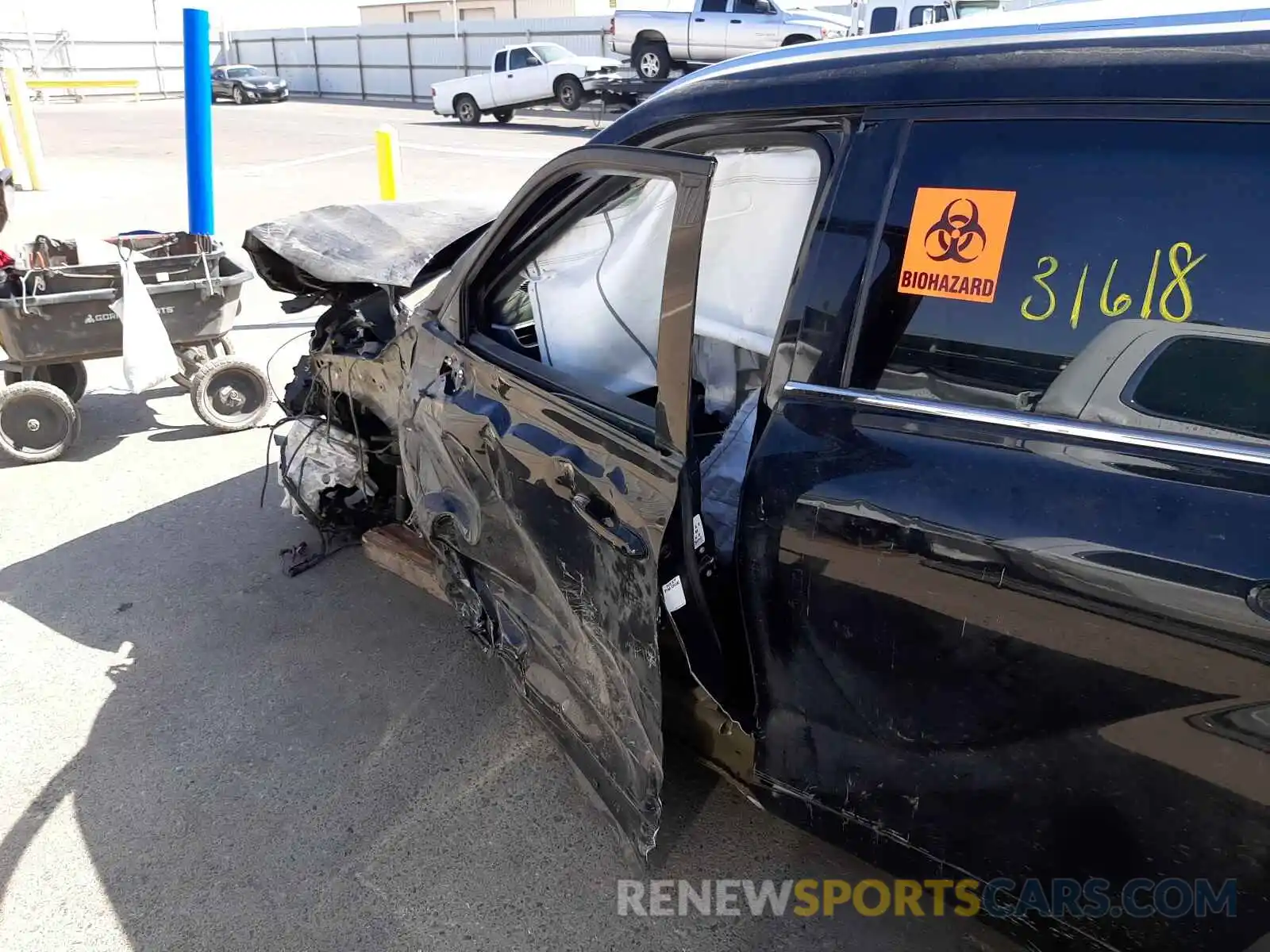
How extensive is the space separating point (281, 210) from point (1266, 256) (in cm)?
1194

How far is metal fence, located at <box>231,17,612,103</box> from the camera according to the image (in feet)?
104

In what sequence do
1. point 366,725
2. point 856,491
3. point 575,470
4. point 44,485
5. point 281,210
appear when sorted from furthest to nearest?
point 281,210, point 44,485, point 366,725, point 575,470, point 856,491

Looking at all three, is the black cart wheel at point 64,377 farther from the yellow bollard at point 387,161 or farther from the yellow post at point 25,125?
the yellow post at point 25,125

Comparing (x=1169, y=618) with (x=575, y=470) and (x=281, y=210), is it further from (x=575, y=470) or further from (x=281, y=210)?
(x=281, y=210)

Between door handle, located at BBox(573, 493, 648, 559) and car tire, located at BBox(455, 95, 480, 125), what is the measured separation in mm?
23882

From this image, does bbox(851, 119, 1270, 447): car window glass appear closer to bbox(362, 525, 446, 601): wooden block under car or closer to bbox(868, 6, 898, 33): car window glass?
bbox(362, 525, 446, 601): wooden block under car

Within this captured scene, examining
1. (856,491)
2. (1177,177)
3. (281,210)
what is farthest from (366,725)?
(281,210)

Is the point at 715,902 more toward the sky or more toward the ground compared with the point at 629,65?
more toward the ground

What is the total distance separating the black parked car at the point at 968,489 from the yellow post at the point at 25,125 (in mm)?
13946

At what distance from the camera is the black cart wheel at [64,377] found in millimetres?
5105

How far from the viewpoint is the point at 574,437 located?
6.93 feet

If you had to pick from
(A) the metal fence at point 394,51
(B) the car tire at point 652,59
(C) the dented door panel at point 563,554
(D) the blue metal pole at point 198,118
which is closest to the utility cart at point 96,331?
(D) the blue metal pole at point 198,118

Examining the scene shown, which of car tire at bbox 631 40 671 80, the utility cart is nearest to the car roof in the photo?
the utility cart

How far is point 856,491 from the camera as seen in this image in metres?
1.69
